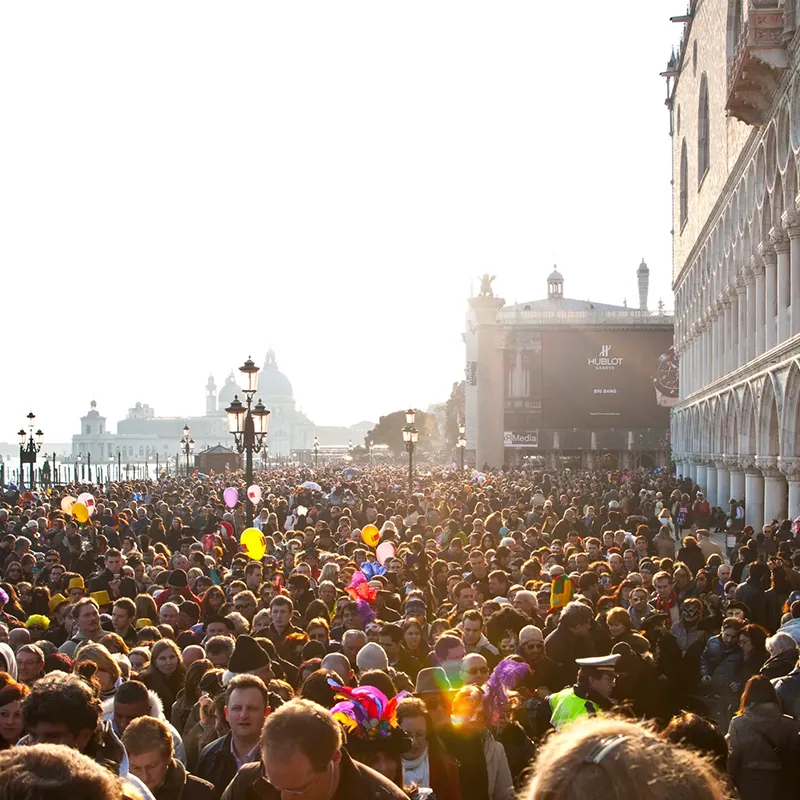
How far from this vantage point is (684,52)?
48281 mm

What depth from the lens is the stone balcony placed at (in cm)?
2297

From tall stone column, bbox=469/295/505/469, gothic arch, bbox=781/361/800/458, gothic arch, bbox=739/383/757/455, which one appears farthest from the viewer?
tall stone column, bbox=469/295/505/469

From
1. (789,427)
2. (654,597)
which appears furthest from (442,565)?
(789,427)

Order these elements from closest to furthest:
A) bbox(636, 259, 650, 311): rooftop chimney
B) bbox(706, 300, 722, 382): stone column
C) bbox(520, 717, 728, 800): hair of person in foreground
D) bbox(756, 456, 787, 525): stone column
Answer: bbox(520, 717, 728, 800): hair of person in foreground, bbox(756, 456, 787, 525): stone column, bbox(706, 300, 722, 382): stone column, bbox(636, 259, 650, 311): rooftop chimney

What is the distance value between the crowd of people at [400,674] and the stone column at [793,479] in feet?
21.3

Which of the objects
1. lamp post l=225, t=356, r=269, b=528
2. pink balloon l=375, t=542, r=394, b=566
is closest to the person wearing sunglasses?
pink balloon l=375, t=542, r=394, b=566

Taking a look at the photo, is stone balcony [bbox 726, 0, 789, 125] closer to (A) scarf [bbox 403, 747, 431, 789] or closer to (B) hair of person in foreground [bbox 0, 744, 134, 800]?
(A) scarf [bbox 403, 747, 431, 789]

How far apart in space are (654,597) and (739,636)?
1.91 metres

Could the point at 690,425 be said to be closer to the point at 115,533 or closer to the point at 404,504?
the point at 404,504

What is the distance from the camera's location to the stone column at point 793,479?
24.5 meters

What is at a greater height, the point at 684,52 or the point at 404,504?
the point at 684,52

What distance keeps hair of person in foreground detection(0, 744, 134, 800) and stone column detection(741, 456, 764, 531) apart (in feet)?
96.5

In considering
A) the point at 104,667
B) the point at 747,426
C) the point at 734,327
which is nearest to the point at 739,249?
the point at 734,327

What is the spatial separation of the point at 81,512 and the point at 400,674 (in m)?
15.3
